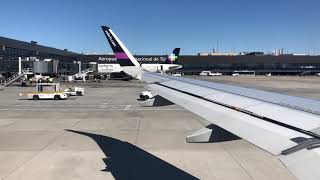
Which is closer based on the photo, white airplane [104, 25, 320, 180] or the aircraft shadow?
white airplane [104, 25, 320, 180]

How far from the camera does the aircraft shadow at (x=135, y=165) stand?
11.0m

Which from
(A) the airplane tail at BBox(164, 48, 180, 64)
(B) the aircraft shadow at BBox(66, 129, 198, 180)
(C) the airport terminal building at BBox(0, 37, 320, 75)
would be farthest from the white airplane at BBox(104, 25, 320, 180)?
(C) the airport terminal building at BBox(0, 37, 320, 75)

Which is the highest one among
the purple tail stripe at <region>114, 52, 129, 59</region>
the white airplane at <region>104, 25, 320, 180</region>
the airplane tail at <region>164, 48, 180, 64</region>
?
the airplane tail at <region>164, 48, 180, 64</region>

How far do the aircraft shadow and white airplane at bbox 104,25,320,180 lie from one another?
8.38ft

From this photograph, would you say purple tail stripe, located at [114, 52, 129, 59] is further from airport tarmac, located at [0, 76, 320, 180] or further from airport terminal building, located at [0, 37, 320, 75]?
airport terminal building, located at [0, 37, 320, 75]

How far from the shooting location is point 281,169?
11844 millimetres

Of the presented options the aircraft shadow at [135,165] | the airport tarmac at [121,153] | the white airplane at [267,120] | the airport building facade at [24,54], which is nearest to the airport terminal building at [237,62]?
the airport building facade at [24,54]

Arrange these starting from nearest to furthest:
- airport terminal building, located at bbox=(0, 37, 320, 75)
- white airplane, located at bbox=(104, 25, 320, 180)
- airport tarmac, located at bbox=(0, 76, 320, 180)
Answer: white airplane, located at bbox=(104, 25, 320, 180) → airport tarmac, located at bbox=(0, 76, 320, 180) → airport terminal building, located at bbox=(0, 37, 320, 75)

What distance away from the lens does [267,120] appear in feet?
18.7

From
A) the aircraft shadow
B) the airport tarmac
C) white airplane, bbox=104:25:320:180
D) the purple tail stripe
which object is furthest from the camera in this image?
the purple tail stripe

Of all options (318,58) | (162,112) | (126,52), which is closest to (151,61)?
(318,58)

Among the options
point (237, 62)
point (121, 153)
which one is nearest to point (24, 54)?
point (237, 62)

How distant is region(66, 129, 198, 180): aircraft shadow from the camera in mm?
11020

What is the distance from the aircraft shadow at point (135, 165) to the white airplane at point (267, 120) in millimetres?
2553
